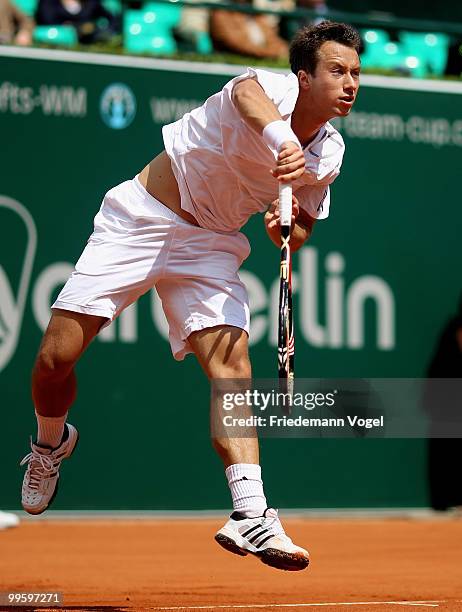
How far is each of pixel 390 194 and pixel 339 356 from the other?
1.47 m

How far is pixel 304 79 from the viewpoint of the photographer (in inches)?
195

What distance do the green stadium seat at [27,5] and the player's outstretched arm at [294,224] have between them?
5.06 metres

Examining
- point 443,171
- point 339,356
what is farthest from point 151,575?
point 443,171

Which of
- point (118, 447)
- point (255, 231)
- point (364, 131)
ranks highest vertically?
point (364, 131)

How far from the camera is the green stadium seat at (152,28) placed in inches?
381

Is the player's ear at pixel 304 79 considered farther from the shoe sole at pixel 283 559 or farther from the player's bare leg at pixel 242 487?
the shoe sole at pixel 283 559

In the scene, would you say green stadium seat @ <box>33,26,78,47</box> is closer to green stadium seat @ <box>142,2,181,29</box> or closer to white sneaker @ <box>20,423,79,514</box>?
green stadium seat @ <box>142,2,181,29</box>

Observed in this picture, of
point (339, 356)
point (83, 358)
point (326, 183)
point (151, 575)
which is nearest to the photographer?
point (326, 183)

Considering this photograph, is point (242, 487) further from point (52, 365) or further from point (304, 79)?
point (304, 79)

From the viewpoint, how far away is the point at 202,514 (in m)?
9.22

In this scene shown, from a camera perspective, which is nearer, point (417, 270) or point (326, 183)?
point (326, 183)

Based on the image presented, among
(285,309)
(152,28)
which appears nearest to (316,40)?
(285,309)

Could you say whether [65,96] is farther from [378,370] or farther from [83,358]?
[378,370]

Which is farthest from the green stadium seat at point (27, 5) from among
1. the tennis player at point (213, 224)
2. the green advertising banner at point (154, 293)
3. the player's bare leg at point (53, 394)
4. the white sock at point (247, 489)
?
the white sock at point (247, 489)
